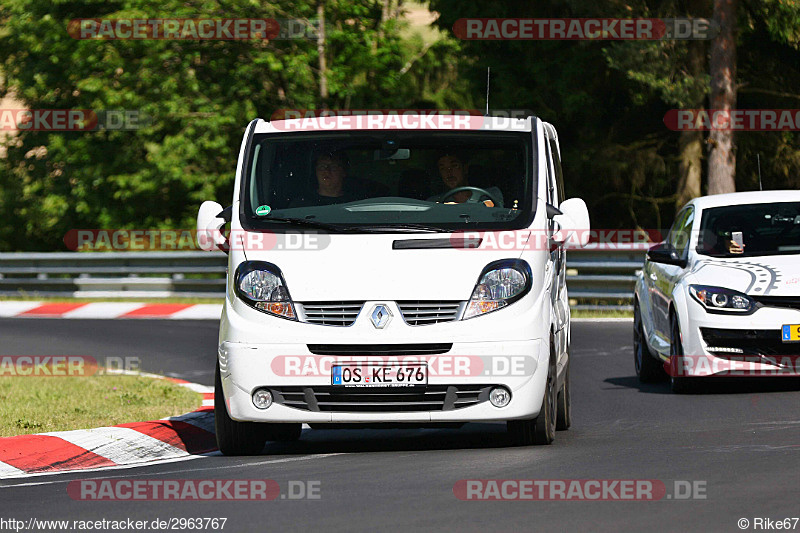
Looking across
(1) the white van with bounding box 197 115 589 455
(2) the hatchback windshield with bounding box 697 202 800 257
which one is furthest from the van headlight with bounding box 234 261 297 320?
(2) the hatchback windshield with bounding box 697 202 800 257

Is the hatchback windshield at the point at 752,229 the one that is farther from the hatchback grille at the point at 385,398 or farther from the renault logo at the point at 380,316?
the renault logo at the point at 380,316

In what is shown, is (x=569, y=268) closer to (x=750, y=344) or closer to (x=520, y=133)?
(x=750, y=344)

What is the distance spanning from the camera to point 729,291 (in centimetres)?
1217

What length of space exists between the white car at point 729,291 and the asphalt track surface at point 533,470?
0.32 m

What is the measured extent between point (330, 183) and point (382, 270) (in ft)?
3.45

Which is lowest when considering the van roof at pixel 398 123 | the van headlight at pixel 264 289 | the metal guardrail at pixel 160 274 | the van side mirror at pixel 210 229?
the metal guardrail at pixel 160 274

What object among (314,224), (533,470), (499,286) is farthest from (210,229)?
(533,470)

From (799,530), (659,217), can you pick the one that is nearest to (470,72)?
(659,217)

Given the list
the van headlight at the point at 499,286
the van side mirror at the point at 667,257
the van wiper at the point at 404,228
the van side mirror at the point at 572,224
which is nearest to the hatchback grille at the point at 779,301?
the van side mirror at the point at 667,257

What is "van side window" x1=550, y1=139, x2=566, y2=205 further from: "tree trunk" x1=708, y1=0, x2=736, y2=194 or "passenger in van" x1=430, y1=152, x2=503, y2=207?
"tree trunk" x1=708, y1=0, x2=736, y2=194

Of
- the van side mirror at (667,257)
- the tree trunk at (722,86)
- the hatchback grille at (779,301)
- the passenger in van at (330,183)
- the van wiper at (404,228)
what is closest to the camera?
the van wiper at (404,228)

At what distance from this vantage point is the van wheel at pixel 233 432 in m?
9.21

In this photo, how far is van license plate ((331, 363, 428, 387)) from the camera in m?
8.71

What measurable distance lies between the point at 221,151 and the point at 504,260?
94.2 ft
